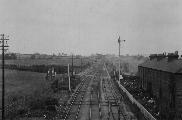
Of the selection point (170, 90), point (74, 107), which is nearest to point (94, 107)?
point (74, 107)

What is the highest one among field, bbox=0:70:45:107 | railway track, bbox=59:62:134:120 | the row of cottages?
the row of cottages

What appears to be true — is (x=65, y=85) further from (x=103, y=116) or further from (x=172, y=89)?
(x=172, y=89)

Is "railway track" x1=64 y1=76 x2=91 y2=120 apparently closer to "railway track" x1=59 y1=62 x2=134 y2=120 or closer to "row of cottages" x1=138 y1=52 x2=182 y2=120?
"railway track" x1=59 y1=62 x2=134 y2=120

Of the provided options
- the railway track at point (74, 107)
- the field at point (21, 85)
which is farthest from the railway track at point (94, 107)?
the field at point (21, 85)

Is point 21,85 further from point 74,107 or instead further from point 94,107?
point 94,107

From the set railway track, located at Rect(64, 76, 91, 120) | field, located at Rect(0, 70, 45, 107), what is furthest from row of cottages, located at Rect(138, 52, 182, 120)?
field, located at Rect(0, 70, 45, 107)

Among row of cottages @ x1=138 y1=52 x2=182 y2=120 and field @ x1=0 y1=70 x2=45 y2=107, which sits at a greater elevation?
row of cottages @ x1=138 y1=52 x2=182 y2=120

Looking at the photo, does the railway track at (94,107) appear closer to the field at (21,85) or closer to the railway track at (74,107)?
the railway track at (74,107)

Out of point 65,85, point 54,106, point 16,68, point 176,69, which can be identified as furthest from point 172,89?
point 16,68

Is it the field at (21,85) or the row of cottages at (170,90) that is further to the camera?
the field at (21,85)

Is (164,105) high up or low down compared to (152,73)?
down

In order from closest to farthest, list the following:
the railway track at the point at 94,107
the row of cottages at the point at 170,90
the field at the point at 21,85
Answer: the row of cottages at the point at 170,90 < the railway track at the point at 94,107 < the field at the point at 21,85
